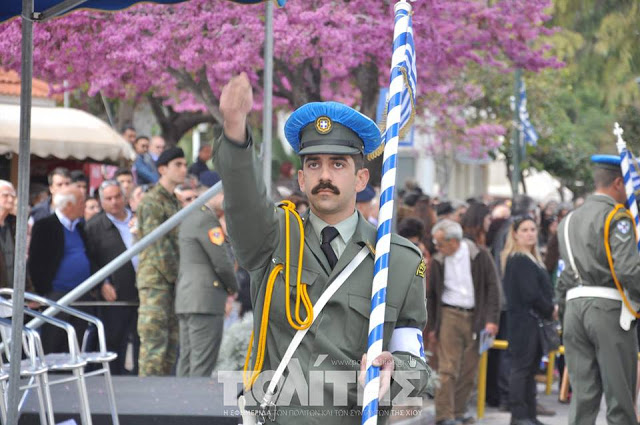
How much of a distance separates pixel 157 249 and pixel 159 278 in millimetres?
244

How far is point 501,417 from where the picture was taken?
1117 cm

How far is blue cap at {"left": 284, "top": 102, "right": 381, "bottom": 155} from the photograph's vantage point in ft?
13.0

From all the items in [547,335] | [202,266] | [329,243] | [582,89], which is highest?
[582,89]

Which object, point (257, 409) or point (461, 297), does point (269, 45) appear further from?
point (257, 409)

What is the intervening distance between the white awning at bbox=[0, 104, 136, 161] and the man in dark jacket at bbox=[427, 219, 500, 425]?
7.10 metres

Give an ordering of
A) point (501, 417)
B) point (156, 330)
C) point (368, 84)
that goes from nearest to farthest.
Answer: point (156, 330), point (501, 417), point (368, 84)

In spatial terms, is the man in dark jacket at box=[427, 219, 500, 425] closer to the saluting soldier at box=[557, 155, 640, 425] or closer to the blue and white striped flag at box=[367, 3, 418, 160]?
the saluting soldier at box=[557, 155, 640, 425]

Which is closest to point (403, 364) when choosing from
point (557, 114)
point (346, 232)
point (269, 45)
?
point (346, 232)

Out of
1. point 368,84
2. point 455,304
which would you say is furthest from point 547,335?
point 368,84

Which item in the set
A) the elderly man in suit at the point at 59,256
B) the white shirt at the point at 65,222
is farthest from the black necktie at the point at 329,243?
the white shirt at the point at 65,222

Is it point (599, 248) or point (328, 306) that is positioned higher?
point (599, 248)

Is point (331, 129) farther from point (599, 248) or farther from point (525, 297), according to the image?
point (525, 297)

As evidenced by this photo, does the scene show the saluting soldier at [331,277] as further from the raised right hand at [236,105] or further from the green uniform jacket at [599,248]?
the green uniform jacket at [599,248]

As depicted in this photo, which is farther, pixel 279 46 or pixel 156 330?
pixel 279 46
